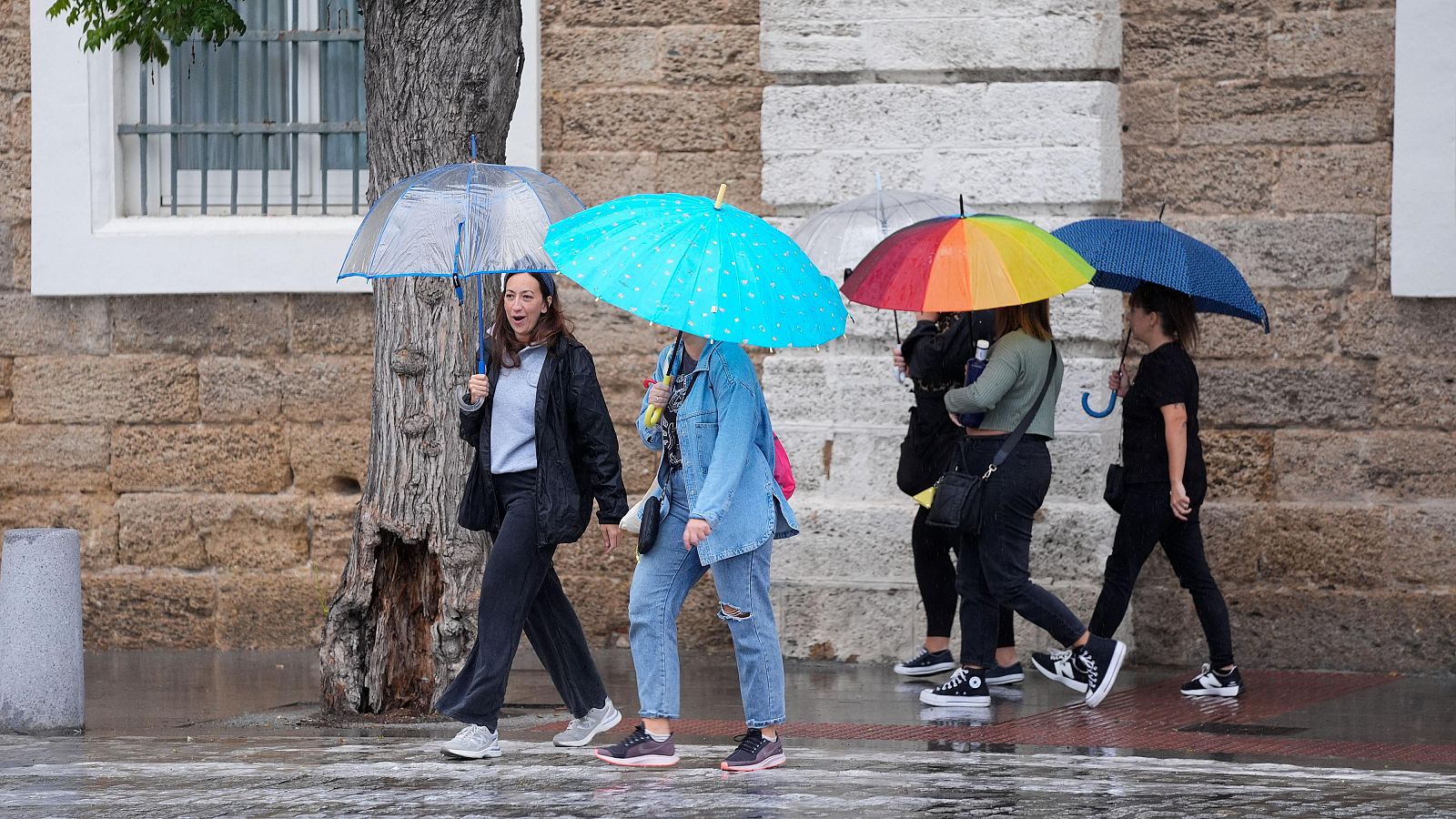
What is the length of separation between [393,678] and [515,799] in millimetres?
2018

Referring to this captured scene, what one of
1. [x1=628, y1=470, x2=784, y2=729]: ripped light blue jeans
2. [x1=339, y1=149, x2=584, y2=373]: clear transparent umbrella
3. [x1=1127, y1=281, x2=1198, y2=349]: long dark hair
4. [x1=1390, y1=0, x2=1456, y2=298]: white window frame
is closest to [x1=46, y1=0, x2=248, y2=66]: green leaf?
[x1=339, y1=149, x2=584, y2=373]: clear transparent umbrella

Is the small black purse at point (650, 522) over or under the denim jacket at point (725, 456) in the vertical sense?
under

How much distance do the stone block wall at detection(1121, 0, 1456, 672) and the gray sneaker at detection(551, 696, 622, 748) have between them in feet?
11.1

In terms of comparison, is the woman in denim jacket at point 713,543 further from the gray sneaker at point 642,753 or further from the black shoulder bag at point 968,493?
the black shoulder bag at point 968,493

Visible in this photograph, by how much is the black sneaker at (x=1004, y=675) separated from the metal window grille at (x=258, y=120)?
14.2ft

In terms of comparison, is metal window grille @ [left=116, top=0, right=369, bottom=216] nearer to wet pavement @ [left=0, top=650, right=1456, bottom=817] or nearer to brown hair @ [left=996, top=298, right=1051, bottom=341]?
wet pavement @ [left=0, top=650, right=1456, bottom=817]

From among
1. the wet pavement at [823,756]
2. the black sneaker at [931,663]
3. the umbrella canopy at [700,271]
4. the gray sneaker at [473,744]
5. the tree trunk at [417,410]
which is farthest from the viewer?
the black sneaker at [931,663]

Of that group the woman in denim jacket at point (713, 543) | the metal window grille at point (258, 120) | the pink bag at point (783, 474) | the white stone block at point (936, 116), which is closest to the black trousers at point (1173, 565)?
the white stone block at point (936, 116)

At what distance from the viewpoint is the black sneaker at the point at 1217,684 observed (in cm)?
816

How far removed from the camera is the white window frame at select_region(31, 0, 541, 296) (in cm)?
989

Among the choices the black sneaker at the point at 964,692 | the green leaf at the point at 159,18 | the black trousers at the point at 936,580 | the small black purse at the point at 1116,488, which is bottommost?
the black sneaker at the point at 964,692

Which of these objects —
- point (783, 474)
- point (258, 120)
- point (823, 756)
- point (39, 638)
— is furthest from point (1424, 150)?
point (39, 638)

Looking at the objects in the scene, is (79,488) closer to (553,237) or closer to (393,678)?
(393,678)

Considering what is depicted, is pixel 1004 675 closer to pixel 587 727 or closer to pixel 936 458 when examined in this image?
pixel 936 458
